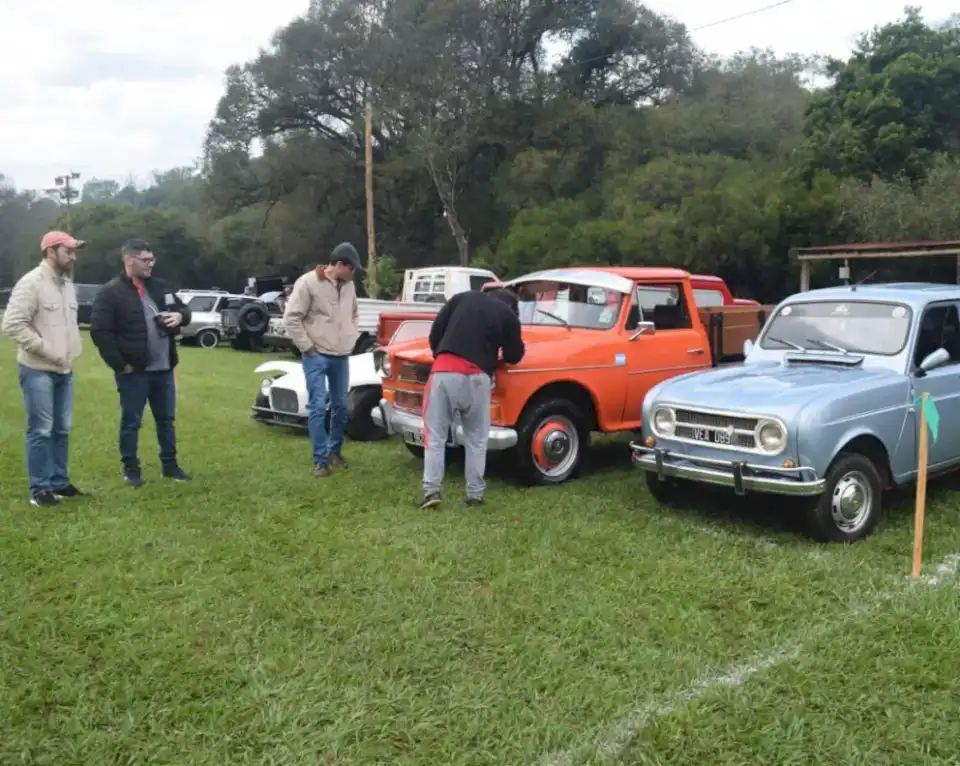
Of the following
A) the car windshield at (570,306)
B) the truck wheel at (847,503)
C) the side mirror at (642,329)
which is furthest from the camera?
the car windshield at (570,306)

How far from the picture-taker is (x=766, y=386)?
611 cm

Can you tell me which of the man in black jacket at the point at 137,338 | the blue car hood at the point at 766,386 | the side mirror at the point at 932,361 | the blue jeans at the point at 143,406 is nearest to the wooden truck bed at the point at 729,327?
the blue car hood at the point at 766,386

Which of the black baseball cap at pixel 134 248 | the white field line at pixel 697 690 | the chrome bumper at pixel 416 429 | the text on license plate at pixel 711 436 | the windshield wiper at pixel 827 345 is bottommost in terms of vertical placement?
the white field line at pixel 697 690

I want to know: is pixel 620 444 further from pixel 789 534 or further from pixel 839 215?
pixel 839 215

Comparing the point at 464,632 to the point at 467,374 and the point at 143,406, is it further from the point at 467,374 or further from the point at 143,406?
the point at 143,406

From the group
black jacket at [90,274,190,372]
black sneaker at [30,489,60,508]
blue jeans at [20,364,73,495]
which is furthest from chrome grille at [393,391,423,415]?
black sneaker at [30,489,60,508]

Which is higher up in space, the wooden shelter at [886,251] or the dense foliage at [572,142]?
the dense foliage at [572,142]

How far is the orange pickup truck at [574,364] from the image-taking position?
722cm

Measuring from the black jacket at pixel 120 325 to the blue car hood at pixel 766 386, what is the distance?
12.6 ft

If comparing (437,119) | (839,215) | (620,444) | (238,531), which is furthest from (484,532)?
(437,119)

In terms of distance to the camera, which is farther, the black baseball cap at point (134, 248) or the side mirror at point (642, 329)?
the side mirror at point (642, 329)

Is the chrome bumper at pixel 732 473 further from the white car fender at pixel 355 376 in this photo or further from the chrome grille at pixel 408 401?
the white car fender at pixel 355 376

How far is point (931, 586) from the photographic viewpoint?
4.95 metres

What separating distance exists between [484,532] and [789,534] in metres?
2.02
